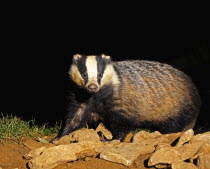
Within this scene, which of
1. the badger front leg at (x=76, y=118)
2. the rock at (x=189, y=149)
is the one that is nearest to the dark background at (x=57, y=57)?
the badger front leg at (x=76, y=118)

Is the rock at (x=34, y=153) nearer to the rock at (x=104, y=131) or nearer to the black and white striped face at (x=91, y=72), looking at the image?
the black and white striped face at (x=91, y=72)

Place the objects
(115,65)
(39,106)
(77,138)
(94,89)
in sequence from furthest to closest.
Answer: (39,106) < (115,65) < (94,89) < (77,138)

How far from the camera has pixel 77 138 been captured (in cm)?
351

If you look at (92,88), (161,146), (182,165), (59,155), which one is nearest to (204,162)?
(182,165)

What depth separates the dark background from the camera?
6.40 m

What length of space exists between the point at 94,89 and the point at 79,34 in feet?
10.2

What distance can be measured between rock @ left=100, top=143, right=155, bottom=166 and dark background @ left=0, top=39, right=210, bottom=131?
333cm

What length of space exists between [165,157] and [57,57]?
4274 millimetres

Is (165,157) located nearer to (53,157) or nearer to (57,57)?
(53,157)

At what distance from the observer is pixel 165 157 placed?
8.91 ft

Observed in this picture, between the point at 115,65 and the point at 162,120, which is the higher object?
the point at 115,65

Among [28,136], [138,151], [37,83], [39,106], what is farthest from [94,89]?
[37,83]

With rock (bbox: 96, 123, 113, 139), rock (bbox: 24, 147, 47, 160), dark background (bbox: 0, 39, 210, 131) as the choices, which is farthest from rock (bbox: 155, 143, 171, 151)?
dark background (bbox: 0, 39, 210, 131)

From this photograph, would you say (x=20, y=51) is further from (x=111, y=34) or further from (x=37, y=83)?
(x=111, y=34)
